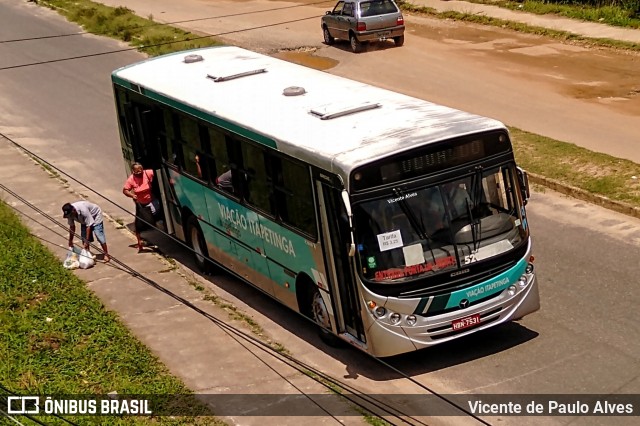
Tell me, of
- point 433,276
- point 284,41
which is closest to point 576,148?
point 433,276

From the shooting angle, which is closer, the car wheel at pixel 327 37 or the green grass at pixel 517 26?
the green grass at pixel 517 26

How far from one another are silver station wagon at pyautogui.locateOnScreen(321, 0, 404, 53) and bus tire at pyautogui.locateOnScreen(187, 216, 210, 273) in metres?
17.1

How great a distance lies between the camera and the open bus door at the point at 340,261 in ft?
38.3

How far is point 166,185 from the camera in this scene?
16.8 meters

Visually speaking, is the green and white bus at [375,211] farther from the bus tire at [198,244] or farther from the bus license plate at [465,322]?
the bus tire at [198,244]

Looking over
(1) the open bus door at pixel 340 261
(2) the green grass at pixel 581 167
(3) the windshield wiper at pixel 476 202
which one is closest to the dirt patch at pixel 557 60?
(2) the green grass at pixel 581 167

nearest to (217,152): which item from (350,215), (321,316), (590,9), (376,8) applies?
(321,316)

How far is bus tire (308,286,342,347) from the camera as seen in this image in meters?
12.8

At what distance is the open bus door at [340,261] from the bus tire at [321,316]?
41cm

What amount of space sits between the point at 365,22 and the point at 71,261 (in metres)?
17.8

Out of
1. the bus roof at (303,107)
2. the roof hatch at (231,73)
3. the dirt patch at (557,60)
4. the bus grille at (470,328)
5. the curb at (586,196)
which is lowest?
the dirt patch at (557,60)

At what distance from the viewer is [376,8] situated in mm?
32938

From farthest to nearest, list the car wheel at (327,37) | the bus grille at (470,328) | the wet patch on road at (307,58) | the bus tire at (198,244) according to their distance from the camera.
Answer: the car wheel at (327,37)
the wet patch on road at (307,58)
the bus tire at (198,244)
the bus grille at (470,328)

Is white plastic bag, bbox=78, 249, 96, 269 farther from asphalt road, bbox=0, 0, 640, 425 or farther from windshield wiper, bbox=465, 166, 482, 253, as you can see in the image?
windshield wiper, bbox=465, 166, 482, 253
